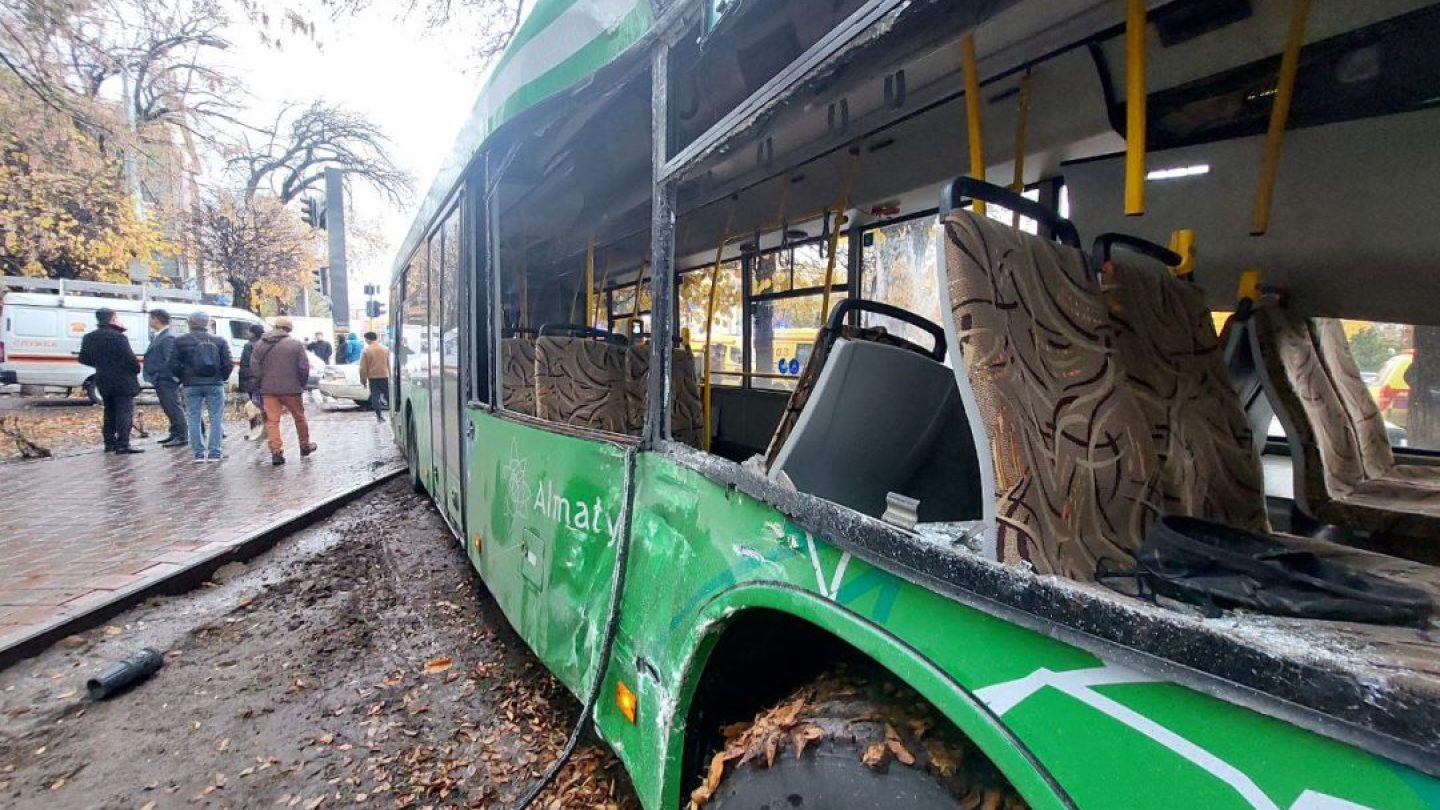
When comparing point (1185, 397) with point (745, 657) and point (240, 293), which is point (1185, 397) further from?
point (240, 293)

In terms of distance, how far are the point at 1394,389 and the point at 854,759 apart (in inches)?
140

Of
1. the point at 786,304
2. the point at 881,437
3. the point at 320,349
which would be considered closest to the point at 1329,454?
the point at 881,437

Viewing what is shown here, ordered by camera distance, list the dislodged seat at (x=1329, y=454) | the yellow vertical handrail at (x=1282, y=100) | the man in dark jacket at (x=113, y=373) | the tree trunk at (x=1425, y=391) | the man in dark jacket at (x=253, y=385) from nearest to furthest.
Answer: the yellow vertical handrail at (x=1282, y=100) → the dislodged seat at (x=1329, y=454) → the tree trunk at (x=1425, y=391) → the man in dark jacket at (x=113, y=373) → the man in dark jacket at (x=253, y=385)

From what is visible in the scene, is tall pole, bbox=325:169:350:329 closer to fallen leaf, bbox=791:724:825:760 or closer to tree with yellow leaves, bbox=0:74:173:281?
tree with yellow leaves, bbox=0:74:173:281

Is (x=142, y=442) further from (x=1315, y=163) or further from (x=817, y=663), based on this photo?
(x=1315, y=163)

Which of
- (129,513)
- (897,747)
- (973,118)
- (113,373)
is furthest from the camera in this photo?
(113,373)

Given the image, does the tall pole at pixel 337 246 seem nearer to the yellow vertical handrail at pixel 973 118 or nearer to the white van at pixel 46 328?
the white van at pixel 46 328

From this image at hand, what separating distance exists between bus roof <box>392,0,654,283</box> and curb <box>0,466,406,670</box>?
3.55 meters

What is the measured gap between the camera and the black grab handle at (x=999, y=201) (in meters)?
1.48

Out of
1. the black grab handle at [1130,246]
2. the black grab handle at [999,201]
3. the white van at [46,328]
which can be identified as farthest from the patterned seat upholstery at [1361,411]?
the white van at [46,328]

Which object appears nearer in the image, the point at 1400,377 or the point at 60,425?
the point at 1400,377

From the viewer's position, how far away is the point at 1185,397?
198cm

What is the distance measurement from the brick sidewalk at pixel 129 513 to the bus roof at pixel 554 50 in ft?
12.4

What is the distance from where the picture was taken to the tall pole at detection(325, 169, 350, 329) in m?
19.1
